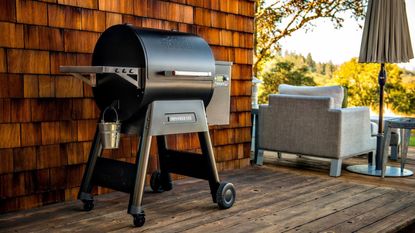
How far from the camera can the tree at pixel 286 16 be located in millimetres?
8867

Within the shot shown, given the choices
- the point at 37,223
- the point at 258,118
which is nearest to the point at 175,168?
the point at 37,223

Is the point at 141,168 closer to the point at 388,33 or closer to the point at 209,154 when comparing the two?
the point at 209,154

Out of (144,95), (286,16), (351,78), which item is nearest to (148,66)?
(144,95)

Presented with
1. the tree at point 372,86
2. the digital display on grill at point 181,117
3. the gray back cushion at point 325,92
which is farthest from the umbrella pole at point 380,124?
the tree at point 372,86

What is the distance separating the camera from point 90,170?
284cm

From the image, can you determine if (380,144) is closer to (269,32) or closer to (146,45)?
(146,45)

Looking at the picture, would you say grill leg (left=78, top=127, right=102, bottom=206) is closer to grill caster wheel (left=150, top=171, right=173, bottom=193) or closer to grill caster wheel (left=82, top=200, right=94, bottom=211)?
grill caster wheel (left=82, top=200, right=94, bottom=211)

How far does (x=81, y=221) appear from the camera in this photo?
2590mm

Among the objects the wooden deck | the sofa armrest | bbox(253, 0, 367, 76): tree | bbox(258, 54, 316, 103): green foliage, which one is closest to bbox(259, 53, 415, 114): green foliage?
bbox(258, 54, 316, 103): green foliage

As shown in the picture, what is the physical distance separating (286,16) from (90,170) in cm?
708

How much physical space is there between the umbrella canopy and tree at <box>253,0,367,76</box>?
4.75 meters

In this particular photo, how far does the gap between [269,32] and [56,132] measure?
684cm

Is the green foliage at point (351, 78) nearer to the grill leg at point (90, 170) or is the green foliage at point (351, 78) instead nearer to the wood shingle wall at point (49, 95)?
the wood shingle wall at point (49, 95)

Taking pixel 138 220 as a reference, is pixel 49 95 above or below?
above
